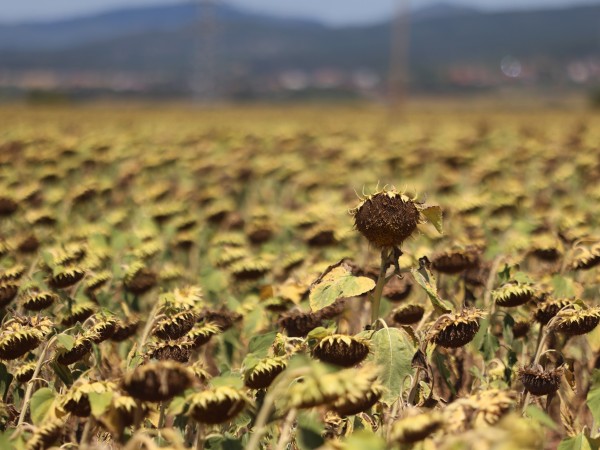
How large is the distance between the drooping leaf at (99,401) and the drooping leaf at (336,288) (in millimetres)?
730

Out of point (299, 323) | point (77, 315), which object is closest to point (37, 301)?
point (77, 315)

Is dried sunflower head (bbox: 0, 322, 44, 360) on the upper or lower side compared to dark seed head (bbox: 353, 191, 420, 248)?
lower

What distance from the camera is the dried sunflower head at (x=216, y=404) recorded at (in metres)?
1.83

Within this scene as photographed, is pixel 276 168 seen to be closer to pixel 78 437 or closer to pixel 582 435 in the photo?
pixel 78 437

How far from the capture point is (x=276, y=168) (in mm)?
8734

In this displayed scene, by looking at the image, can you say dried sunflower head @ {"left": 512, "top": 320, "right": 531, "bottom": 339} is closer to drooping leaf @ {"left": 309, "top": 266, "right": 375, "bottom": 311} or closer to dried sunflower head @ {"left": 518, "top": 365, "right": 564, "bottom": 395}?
dried sunflower head @ {"left": 518, "top": 365, "right": 564, "bottom": 395}

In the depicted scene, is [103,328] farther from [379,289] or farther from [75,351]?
[379,289]

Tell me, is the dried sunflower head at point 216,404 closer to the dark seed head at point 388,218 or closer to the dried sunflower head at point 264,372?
the dried sunflower head at point 264,372

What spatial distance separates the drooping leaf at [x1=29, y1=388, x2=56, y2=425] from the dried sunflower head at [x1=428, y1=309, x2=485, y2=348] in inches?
40.0

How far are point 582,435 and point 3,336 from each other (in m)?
1.54

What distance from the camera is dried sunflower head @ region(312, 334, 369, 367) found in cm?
215

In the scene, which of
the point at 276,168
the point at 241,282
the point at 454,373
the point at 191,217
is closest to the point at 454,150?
the point at 276,168

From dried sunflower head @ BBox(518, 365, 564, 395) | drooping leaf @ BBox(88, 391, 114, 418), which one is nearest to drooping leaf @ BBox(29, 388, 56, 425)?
drooping leaf @ BBox(88, 391, 114, 418)

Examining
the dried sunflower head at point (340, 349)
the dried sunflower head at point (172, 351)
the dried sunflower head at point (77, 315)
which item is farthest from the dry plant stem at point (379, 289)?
the dried sunflower head at point (77, 315)
